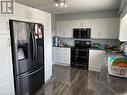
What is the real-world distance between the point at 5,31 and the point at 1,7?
401 millimetres

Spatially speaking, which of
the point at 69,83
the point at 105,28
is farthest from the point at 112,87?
the point at 105,28

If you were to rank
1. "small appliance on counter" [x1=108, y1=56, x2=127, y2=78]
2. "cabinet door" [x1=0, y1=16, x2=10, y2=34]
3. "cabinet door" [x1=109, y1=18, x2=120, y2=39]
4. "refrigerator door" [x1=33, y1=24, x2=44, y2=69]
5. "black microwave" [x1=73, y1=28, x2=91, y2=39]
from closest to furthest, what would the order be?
"small appliance on counter" [x1=108, y1=56, x2=127, y2=78] < "cabinet door" [x1=0, y1=16, x2=10, y2=34] < "refrigerator door" [x1=33, y1=24, x2=44, y2=69] < "cabinet door" [x1=109, y1=18, x2=120, y2=39] < "black microwave" [x1=73, y1=28, x2=91, y2=39]

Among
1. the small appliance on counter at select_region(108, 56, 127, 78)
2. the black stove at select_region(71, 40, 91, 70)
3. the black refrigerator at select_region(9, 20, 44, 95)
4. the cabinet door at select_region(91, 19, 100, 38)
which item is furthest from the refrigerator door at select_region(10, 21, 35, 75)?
the cabinet door at select_region(91, 19, 100, 38)

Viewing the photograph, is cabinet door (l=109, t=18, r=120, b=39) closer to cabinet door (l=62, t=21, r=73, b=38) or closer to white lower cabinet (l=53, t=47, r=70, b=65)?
cabinet door (l=62, t=21, r=73, b=38)

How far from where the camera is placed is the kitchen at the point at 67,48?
1.91 meters

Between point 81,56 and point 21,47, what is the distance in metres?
2.91

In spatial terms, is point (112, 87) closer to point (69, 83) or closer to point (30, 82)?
point (30, 82)

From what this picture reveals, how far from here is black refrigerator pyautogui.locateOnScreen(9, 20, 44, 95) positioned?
210 centimetres

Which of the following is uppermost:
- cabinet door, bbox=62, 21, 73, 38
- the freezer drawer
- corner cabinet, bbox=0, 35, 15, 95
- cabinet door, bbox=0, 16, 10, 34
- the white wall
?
the white wall

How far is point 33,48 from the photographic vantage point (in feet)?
8.23

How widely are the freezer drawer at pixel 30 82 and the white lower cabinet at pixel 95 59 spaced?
2229 mm

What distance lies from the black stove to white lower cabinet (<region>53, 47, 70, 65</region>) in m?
0.24

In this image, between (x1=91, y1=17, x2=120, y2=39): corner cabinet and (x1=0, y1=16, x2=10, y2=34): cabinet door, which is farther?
(x1=91, y1=17, x2=120, y2=39): corner cabinet

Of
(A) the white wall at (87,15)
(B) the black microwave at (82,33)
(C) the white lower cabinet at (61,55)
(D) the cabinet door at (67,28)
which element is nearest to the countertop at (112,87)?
(B) the black microwave at (82,33)
